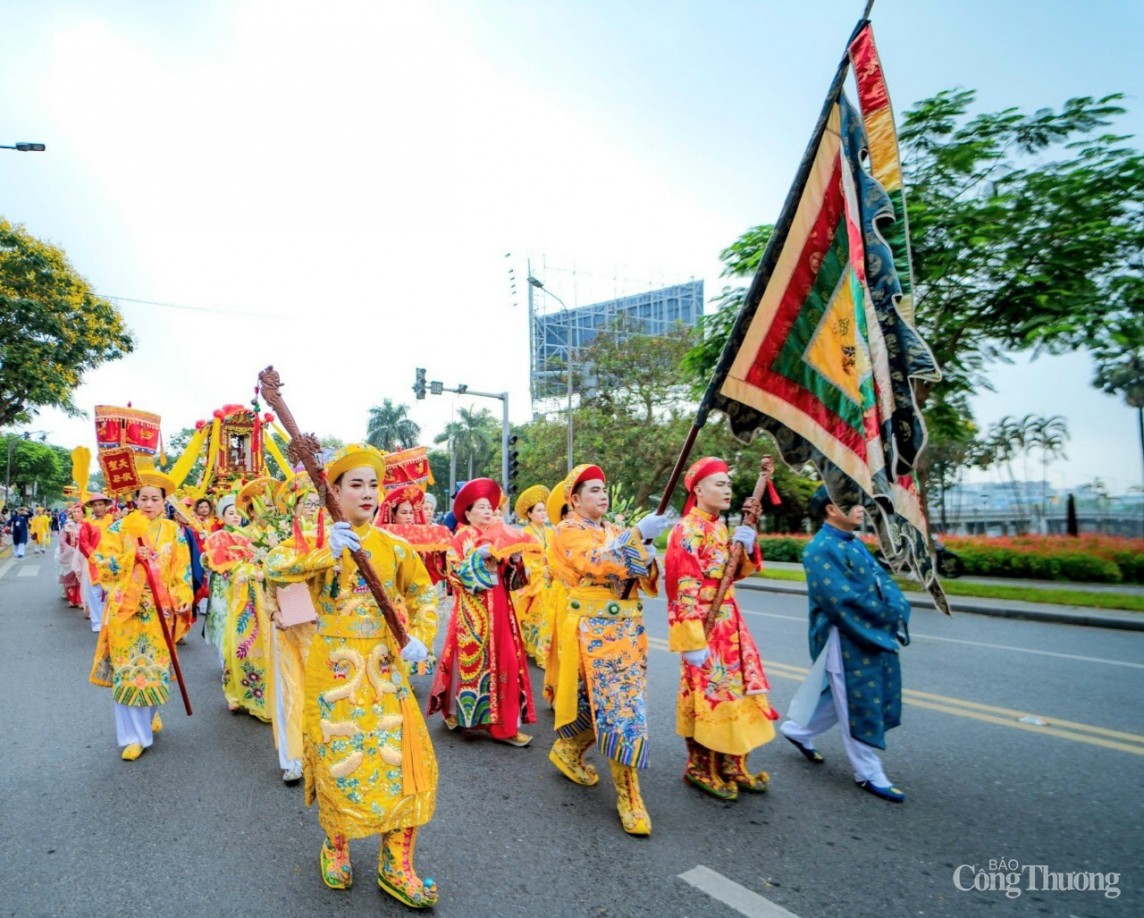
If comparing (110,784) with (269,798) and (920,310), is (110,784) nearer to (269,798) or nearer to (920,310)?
(269,798)

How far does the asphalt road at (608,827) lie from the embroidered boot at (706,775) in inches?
3.0

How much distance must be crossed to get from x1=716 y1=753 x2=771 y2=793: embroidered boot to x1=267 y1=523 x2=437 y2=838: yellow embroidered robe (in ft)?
5.97

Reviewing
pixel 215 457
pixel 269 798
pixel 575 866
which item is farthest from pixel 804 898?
pixel 215 457

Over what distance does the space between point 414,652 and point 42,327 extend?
1763 centimetres

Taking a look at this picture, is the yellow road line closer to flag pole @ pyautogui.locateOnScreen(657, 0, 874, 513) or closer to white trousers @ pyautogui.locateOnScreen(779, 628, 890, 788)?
white trousers @ pyautogui.locateOnScreen(779, 628, 890, 788)

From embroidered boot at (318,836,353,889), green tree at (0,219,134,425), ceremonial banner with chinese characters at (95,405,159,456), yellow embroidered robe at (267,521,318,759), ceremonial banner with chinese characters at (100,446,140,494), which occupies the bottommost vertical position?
embroidered boot at (318,836,353,889)

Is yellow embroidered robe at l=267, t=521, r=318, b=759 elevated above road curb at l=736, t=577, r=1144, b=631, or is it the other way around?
yellow embroidered robe at l=267, t=521, r=318, b=759

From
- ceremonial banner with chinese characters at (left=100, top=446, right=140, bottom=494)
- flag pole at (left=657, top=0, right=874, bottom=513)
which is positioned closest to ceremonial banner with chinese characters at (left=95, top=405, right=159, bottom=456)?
ceremonial banner with chinese characters at (left=100, top=446, right=140, bottom=494)

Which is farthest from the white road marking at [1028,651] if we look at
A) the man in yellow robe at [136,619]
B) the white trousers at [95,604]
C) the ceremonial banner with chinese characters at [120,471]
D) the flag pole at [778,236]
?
the white trousers at [95,604]

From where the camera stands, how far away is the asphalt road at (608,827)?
2.86m

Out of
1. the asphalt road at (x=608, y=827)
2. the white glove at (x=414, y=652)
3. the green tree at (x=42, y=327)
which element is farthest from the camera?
the green tree at (x=42, y=327)

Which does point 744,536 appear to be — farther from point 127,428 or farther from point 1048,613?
point 1048,613

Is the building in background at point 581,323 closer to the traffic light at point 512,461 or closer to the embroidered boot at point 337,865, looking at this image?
the traffic light at point 512,461

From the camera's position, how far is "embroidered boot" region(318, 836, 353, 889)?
289 cm
